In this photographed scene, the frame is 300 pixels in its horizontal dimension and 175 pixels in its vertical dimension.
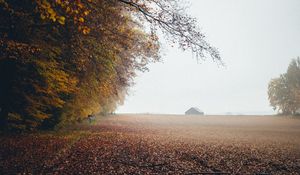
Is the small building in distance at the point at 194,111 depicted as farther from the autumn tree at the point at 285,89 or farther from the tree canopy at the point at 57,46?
the tree canopy at the point at 57,46

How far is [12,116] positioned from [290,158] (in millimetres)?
15845

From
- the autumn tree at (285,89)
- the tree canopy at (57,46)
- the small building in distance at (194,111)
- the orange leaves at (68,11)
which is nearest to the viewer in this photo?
the orange leaves at (68,11)

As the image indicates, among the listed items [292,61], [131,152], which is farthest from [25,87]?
[292,61]

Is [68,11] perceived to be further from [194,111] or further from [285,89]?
[194,111]

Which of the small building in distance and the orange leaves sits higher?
the orange leaves

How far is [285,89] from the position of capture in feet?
212

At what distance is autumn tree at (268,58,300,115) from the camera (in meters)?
62.7

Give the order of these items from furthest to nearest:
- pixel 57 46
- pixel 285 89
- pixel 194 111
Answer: pixel 194 111
pixel 285 89
pixel 57 46

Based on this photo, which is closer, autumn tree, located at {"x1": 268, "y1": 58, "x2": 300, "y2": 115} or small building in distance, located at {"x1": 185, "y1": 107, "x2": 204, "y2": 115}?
autumn tree, located at {"x1": 268, "y1": 58, "x2": 300, "y2": 115}

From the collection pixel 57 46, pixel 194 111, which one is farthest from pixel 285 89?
pixel 57 46

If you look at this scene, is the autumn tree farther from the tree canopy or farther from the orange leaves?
the orange leaves

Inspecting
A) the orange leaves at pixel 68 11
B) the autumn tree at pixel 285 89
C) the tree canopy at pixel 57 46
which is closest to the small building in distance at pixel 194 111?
the autumn tree at pixel 285 89

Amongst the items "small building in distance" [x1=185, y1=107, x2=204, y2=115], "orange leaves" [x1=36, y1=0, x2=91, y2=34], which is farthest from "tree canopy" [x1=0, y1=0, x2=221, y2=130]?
"small building in distance" [x1=185, y1=107, x2=204, y2=115]

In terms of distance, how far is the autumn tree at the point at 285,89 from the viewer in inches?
2469
